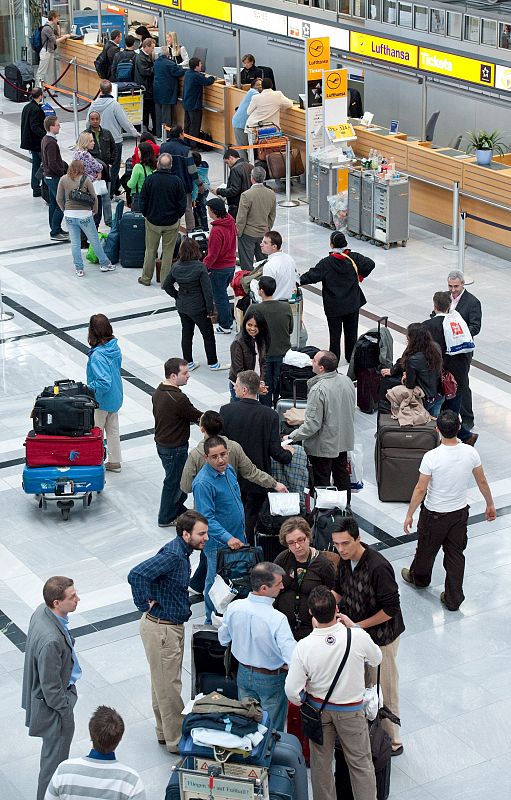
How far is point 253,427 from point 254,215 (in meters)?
5.59

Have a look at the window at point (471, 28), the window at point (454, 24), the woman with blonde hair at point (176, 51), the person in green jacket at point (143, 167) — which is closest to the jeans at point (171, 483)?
the person in green jacket at point (143, 167)

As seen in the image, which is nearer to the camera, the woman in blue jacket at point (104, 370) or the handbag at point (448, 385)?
the woman in blue jacket at point (104, 370)

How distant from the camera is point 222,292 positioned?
12453 millimetres

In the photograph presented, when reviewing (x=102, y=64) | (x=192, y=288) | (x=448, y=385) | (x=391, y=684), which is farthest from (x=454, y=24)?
(x=391, y=684)

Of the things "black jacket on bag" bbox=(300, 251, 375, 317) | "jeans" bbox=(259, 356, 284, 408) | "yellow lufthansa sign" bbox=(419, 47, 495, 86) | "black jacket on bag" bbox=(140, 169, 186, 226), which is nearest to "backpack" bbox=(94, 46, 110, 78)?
"yellow lufthansa sign" bbox=(419, 47, 495, 86)

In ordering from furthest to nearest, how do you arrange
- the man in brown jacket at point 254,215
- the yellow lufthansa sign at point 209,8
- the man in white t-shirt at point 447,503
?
the yellow lufthansa sign at point 209,8 < the man in brown jacket at point 254,215 < the man in white t-shirt at point 447,503

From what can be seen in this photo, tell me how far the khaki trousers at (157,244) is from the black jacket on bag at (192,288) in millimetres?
2503

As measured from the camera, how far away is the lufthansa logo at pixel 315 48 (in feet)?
52.2

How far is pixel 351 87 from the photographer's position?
66.1ft

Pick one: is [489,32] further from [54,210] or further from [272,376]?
[272,376]

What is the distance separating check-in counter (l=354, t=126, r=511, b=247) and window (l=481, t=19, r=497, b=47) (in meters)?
1.97

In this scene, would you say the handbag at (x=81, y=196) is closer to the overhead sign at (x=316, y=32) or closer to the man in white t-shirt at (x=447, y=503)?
the overhead sign at (x=316, y=32)

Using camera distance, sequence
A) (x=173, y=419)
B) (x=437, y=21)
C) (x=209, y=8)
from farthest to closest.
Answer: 1. (x=209, y=8)
2. (x=437, y=21)
3. (x=173, y=419)

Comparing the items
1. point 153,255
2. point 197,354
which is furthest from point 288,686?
point 153,255
